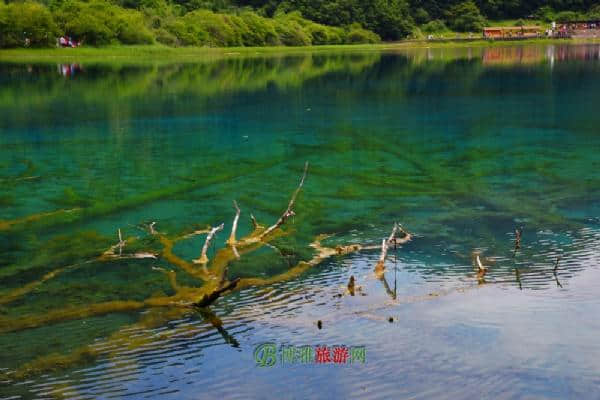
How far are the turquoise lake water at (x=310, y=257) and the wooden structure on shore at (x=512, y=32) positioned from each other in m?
122

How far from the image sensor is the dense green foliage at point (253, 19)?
3381 inches

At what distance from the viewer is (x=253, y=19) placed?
114500 mm

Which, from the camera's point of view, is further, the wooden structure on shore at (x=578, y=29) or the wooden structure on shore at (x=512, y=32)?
the wooden structure on shore at (x=578, y=29)

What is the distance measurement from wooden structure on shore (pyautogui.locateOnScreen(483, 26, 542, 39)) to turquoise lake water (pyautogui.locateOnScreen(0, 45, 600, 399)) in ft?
401

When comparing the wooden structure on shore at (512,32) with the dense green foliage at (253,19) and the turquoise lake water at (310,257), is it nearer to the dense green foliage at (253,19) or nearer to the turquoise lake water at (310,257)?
the dense green foliage at (253,19)

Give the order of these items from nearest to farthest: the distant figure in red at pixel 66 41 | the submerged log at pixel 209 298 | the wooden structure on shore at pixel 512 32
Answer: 1. the submerged log at pixel 209 298
2. the distant figure in red at pixel 66 41
3. the wooden structure on shore at pixel 512 32

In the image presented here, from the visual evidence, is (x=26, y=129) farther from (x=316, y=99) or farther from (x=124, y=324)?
(x=124, y=324)

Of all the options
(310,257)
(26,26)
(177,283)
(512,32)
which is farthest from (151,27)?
(177,283)

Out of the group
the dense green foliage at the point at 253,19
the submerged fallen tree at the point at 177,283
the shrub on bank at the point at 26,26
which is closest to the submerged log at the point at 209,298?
the submerged fallen tree at the point at 177,283

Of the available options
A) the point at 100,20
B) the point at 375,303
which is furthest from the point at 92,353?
the point at 100,20

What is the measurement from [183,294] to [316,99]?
2972 cm

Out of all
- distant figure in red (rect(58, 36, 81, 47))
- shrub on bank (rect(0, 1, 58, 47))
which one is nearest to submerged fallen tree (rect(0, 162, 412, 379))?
shrub on bank (rect(0, 1, 58, 47))

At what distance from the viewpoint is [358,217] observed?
49.6 ft

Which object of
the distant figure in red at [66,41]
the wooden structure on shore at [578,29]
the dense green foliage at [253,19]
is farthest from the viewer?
the wooden structure on shore at [578,29]
